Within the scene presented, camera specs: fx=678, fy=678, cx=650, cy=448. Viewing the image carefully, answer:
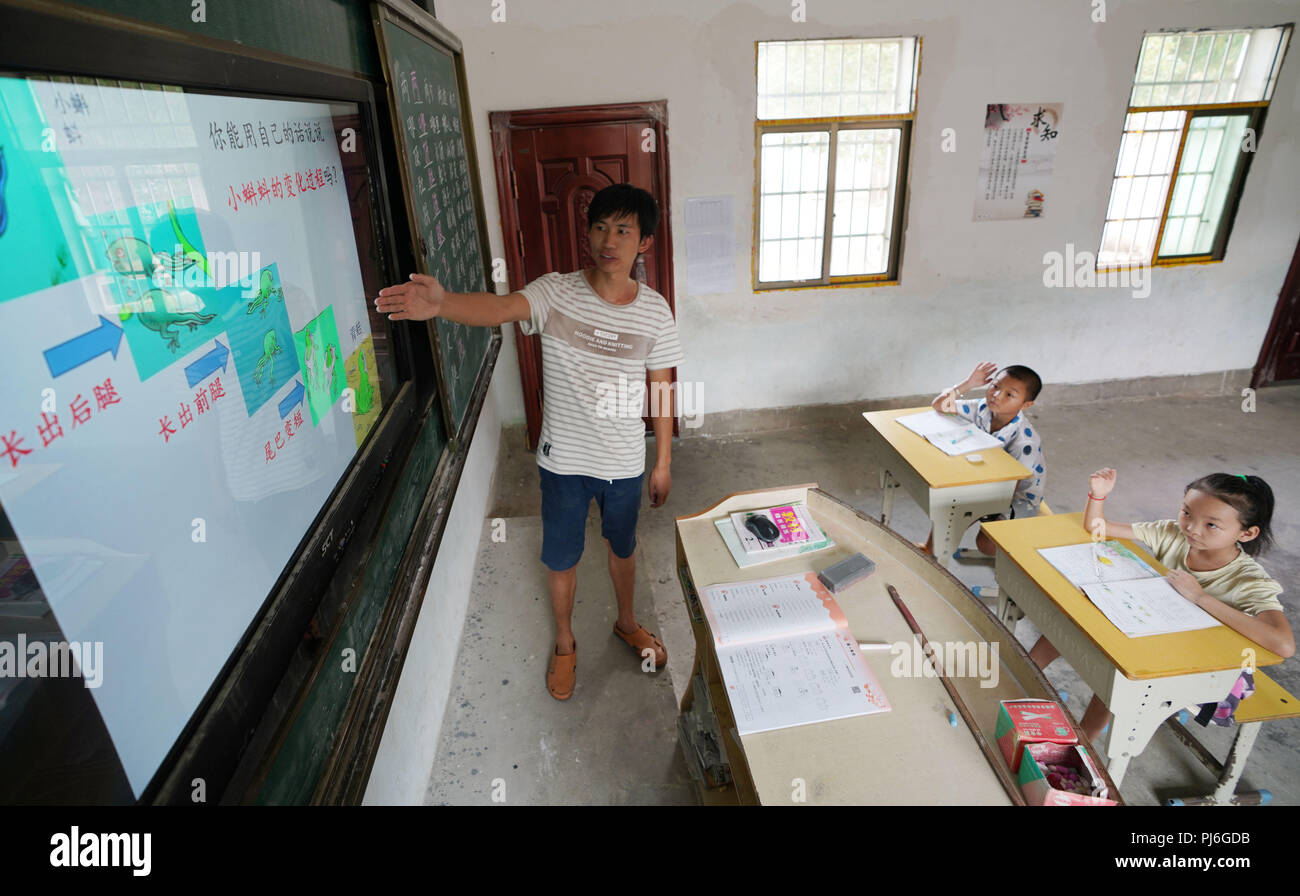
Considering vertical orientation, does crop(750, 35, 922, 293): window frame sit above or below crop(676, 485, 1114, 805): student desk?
above

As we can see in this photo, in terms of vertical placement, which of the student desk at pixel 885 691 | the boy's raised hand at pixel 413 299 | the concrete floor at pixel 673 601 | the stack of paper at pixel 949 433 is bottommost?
the concrete floor at pixel 673 601

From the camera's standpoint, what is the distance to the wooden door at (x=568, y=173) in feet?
12.7

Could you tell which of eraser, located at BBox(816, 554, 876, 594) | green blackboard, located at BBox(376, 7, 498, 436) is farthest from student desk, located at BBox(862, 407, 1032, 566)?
green blackboard, located at BBox(376, 7, 498, 436)

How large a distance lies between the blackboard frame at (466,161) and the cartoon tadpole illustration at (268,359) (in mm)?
906

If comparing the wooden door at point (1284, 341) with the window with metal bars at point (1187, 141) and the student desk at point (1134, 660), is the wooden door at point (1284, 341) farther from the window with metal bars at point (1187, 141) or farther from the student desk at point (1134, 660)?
the student desk at point (1134, 660)

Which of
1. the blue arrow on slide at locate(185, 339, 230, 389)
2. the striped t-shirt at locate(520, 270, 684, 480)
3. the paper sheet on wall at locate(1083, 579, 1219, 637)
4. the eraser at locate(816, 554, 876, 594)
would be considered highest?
the blue arrow on slide at locate(185, 339, 230, 389)

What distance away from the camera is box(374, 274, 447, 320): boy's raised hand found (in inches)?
59.7

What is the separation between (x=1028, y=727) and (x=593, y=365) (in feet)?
4.90

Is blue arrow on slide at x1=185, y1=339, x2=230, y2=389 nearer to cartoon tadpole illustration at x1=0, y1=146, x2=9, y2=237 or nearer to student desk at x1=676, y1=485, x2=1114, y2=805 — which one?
cartoon tadpole illustration at x1=0, y1=146, x2=9, y2=237

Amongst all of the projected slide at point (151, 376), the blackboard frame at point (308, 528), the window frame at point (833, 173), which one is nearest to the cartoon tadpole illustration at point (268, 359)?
the projected slide at point (151, 376)

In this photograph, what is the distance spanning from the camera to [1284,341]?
5070 millimetres

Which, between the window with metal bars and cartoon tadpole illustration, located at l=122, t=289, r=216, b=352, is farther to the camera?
the window with metal bars

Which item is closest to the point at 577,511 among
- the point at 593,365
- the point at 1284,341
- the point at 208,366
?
the point at 593,365

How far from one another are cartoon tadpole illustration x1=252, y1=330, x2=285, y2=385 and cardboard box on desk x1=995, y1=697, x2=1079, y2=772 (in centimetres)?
152
